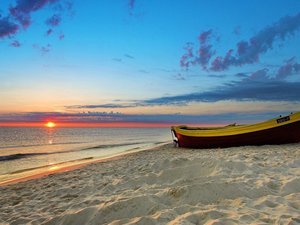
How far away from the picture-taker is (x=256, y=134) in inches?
579

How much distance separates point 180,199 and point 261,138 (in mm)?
11315

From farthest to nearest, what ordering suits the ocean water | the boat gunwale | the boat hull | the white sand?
1. the ocean water
2. the boat hull
3. the boat gunwale
4. the white sand

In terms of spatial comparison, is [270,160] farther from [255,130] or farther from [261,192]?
[255,130]

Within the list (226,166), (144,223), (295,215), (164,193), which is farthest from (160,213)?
(226,166)

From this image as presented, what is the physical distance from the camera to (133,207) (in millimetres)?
4625

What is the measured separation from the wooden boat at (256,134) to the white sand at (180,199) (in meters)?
7.35

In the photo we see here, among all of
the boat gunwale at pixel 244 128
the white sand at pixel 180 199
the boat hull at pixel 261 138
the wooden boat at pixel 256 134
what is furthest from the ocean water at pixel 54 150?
the boat hull at pixel 261 138

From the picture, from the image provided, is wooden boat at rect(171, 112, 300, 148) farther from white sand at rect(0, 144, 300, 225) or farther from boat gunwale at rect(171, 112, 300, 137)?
white sand at rect(0, 144, 300, 225)

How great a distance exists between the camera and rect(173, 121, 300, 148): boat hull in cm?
1401

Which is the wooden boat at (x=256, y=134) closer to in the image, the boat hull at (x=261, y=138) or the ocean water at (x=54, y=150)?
the boat hull at (x=261, y=138)

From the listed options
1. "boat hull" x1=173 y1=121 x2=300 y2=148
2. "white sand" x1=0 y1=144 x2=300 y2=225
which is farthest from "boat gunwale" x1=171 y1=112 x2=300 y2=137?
"white sand" x1=0 y1=144 x2=300 y2=225

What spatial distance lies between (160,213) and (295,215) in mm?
1919

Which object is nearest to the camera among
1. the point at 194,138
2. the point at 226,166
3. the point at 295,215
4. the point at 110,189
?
the point at 295,215

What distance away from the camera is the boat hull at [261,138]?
14.0 meters
